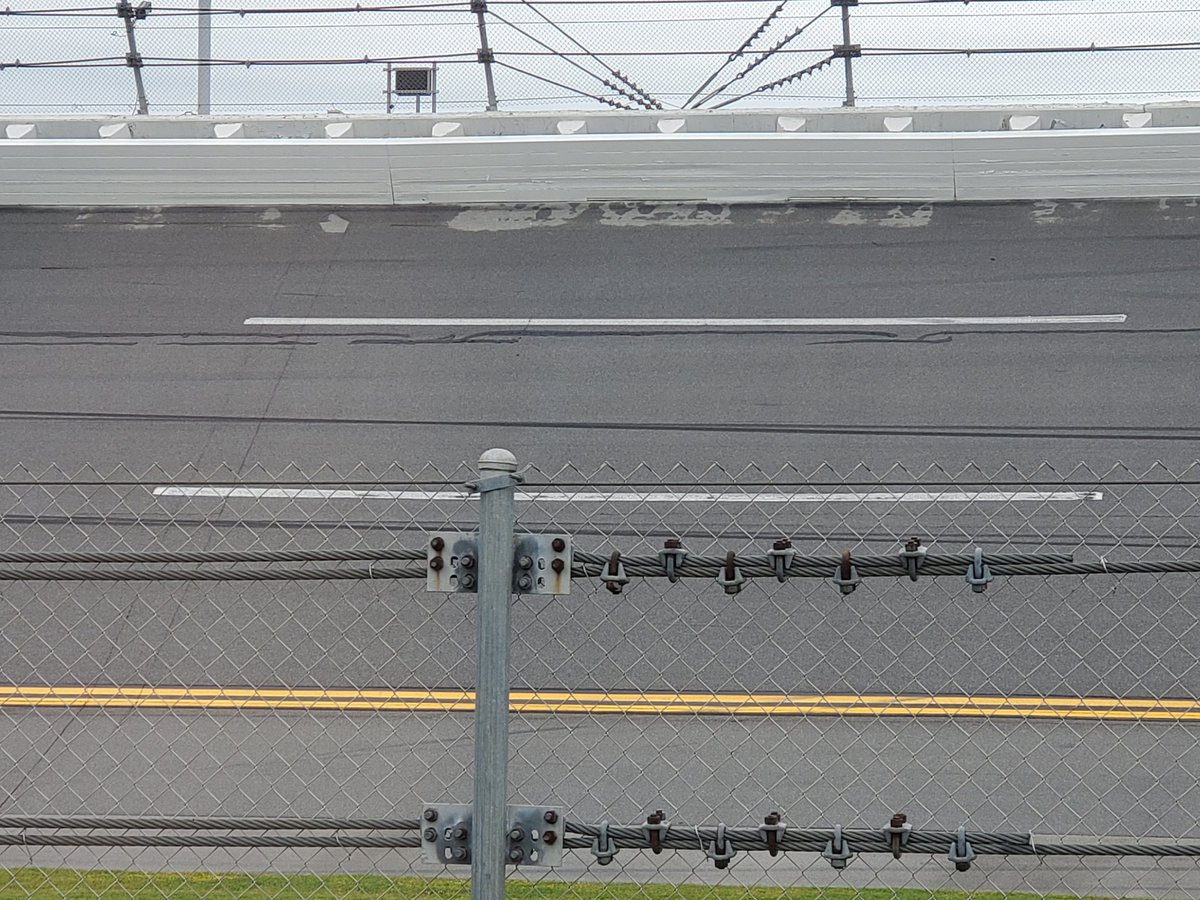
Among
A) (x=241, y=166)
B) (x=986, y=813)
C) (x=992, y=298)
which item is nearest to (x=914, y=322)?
(x=992, y=298)

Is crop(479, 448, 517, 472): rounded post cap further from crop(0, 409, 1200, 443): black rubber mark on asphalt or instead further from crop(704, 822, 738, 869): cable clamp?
crop(0, 409, 1200, 443): black rubber mark on asphalt

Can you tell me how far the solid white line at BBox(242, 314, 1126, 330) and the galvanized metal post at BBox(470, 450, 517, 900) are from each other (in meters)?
8.63

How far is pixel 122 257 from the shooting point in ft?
42.4

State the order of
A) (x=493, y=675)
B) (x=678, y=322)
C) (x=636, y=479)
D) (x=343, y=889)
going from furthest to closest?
(x=678, y=322)
(x=636, y=479)
(x=343, y=889)
(x=493, y=675)

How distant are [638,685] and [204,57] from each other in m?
10.1

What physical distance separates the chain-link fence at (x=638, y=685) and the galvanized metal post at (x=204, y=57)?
22.4ft

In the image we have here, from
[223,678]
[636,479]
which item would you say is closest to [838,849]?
[223,678]

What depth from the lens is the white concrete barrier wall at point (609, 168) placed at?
43.8ft

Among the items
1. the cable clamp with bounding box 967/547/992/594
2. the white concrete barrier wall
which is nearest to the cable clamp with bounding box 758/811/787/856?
the cable clamp with bounding box 967/547/992/594

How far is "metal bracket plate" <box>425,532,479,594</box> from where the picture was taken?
312cm

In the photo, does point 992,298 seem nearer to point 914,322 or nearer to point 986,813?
point 914,322

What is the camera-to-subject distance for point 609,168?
13695 millimetres

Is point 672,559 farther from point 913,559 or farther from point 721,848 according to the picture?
point 721,848

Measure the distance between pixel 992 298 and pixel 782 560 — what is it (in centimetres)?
921
